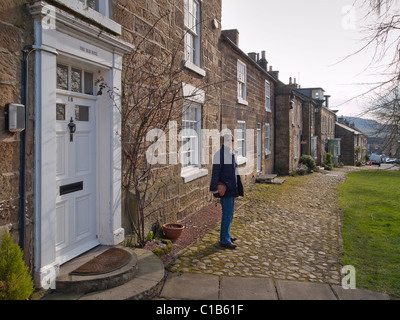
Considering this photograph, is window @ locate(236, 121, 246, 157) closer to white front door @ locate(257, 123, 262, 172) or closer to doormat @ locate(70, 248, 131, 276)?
white front door @ locate(257, 123, 262, 172)

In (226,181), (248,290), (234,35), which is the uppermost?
(234,35)

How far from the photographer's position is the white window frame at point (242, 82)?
42.6ft

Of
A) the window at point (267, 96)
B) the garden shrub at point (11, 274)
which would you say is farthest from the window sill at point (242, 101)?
the garden shrub at point (11, 274)

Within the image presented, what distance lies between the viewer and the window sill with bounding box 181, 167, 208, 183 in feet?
26.0

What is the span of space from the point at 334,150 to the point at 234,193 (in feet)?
123

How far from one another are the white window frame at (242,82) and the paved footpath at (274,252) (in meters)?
4.95

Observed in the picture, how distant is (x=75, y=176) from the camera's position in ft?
15.5

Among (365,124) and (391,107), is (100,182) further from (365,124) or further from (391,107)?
(365,124)

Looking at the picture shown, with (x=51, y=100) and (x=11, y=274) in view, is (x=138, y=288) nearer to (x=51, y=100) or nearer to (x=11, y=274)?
(x=11, y=274)

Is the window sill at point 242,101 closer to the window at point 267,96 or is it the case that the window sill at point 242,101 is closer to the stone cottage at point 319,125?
the window at point 267,96

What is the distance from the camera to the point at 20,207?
141 inches

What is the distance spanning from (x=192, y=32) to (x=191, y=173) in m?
3.67

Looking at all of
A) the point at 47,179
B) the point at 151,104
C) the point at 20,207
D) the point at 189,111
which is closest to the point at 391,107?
the point at 151,104

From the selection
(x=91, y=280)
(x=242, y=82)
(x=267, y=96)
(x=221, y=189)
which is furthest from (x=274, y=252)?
(x=267, y=96)
